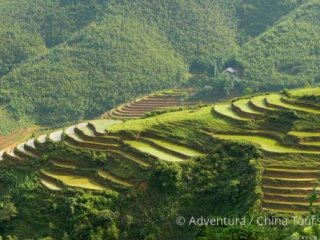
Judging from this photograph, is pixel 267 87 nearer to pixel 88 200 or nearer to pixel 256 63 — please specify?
pixel 256 63

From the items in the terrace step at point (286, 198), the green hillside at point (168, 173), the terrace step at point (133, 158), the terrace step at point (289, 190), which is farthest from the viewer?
the terrace step at point (133, 158)

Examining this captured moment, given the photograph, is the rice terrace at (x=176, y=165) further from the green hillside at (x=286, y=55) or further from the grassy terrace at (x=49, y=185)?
the green hillside at (x=286, y=55)

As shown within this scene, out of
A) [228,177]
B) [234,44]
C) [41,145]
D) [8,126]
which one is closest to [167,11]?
[234,44]

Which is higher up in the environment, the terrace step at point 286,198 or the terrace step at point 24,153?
the terrace step at point 286,198

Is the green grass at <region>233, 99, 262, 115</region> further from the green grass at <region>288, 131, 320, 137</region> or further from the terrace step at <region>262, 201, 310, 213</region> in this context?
the terrace step at <region>262, 201, 310, 213</region>

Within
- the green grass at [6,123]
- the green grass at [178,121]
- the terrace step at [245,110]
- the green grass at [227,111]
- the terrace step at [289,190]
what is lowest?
the green grass at [6,123]

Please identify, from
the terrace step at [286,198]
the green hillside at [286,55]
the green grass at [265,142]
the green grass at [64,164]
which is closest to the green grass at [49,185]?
the green grass at [64,164]
